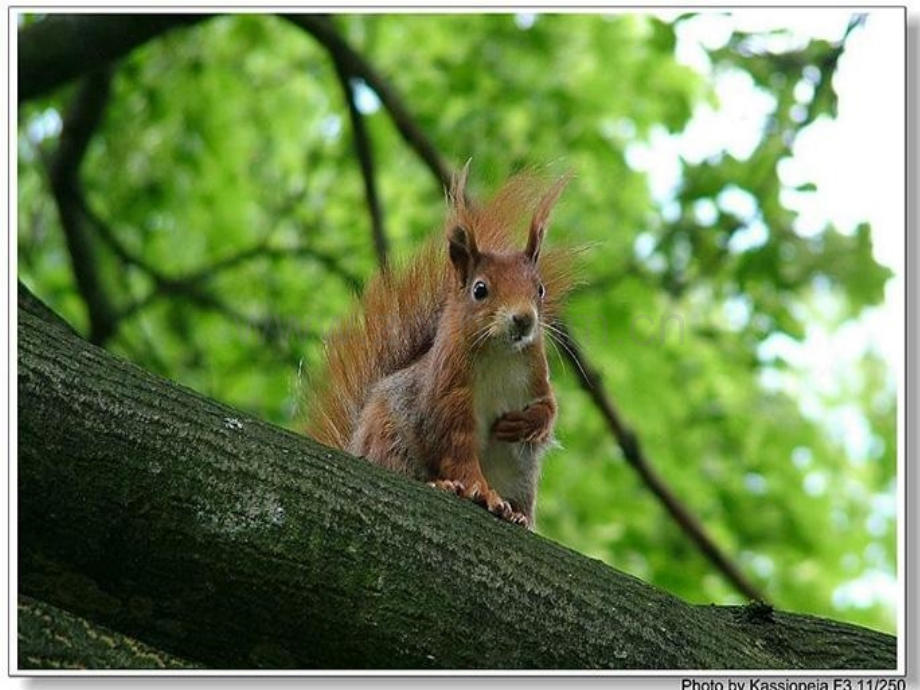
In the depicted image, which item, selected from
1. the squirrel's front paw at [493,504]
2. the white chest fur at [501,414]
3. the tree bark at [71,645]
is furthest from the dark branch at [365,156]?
the tree bark at [71,645]

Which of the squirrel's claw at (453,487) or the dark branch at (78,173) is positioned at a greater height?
the dark branch at (78,173)

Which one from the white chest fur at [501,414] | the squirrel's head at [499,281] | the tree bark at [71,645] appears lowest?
the tree bark at [71,645]

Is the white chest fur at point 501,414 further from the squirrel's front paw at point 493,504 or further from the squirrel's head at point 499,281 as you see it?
the squirrel's front paw at point 493,504

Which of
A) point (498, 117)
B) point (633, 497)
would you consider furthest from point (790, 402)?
point (498, 117)

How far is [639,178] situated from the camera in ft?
18.0

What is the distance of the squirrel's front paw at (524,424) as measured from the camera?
255cm

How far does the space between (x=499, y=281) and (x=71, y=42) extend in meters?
1.62

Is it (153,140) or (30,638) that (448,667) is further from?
(153,140)

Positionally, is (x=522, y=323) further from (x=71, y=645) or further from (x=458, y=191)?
(x=71, y=645)

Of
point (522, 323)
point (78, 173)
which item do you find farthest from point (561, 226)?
point (522, 323)

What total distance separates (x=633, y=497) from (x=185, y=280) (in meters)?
2.07

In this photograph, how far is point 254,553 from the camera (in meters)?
1.88

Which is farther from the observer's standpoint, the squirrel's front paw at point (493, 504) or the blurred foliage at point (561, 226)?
the blurred foliage at point (561, 226)

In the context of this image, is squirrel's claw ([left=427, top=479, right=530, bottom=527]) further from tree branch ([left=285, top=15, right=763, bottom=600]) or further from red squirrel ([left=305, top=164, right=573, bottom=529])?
tree branch ([left=285, top=15, right=763, bottom=600])
